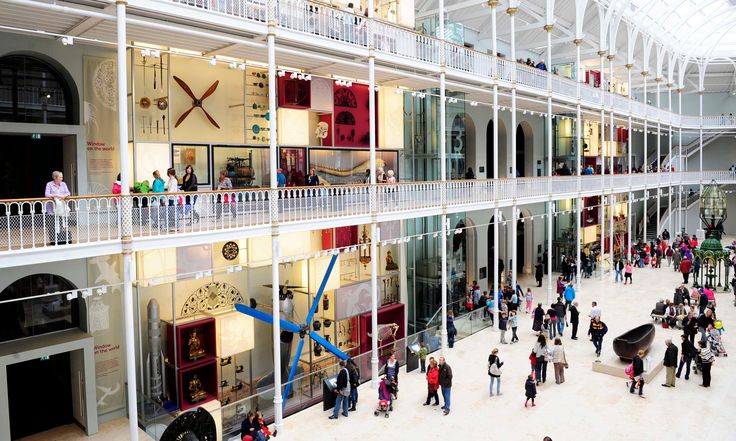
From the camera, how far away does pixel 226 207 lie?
1302cm

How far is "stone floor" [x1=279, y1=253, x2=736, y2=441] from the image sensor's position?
12.4 m

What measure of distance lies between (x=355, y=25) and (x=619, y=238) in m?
27.2

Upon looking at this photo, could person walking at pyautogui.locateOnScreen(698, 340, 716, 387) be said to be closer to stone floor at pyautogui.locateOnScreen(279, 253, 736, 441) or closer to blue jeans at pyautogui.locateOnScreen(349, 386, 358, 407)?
stone floor at pyautogui.locateOnScreen(279, 253, 736, 441)

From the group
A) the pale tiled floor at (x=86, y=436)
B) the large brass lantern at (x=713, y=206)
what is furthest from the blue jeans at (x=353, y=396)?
the large brass lantern at (x=713, y=206)

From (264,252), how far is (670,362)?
11.3 metres

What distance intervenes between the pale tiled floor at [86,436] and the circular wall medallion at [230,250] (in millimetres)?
4969

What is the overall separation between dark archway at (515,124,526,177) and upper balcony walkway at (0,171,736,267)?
31.7 feet

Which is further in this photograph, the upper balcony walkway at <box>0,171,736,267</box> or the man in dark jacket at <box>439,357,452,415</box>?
the man in dark jacket at <box>439,357,452,415</box>

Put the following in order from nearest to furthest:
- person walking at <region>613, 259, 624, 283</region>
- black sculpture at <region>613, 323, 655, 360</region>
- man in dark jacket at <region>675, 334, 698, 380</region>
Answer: man in dark jacket at <region>675, 334, 698, 380</region> → black sculpture at <region>613, 323, 655, 360</region> → person walking at <region>613, 259, 624, 283</region>

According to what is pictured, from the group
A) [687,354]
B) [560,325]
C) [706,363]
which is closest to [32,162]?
[560,325]

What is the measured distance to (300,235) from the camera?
18.4m

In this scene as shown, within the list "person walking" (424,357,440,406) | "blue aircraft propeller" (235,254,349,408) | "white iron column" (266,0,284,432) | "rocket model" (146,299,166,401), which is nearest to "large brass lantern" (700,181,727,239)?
"blue aircraft propeller" (235,254,349,408)

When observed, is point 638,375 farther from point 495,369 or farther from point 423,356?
point 423,356

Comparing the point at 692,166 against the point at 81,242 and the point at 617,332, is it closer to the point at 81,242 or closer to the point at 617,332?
the point at 617,332
